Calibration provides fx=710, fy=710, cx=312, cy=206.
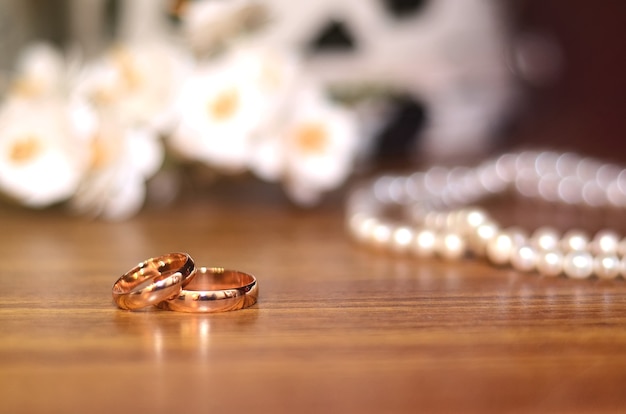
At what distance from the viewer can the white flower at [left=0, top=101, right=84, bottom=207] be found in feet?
2.23

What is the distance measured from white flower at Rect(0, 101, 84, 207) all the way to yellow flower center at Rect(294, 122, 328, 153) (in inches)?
8.8

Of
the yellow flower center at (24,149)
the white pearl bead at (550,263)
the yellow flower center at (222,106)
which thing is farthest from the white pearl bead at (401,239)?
the yellow flower center at (24,149)

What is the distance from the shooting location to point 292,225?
28.3 inches

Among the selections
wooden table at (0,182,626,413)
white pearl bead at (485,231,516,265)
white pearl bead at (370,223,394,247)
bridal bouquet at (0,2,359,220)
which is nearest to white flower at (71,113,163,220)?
bridal bouquet at (0,2,359,220)

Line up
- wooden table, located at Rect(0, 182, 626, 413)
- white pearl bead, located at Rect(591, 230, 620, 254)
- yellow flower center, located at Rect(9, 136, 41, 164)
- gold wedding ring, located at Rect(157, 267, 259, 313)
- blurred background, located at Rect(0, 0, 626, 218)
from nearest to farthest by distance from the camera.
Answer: wooden table, located at Rect(0, 182, 626, 413) < gold wedding ring, located at Rect(157, 267, 259, 313) < white pearl bead, located at Rect(591, 230, 620, 254) < yellow flower center, located at Rect(9, 136, 41, 164) < blurred background, located at Rect(0, 0, 626, 218)

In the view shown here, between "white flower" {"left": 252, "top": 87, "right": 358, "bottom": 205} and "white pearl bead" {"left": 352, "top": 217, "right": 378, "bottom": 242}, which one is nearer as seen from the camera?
"white pearl bead" {"left": 352, "top": 217, "right": 378, "bottom": 242}

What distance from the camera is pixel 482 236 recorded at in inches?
21.9

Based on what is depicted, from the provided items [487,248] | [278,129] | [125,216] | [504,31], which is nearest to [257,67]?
[278,129]

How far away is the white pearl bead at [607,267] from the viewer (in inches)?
19.5

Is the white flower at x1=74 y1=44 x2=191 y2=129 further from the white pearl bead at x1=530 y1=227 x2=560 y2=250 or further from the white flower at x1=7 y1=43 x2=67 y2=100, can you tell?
the white pearl bead at x1=530 y1=227 x2=560 y2=250

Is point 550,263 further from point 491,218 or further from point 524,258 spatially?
point 491,218

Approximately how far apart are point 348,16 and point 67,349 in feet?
3.26

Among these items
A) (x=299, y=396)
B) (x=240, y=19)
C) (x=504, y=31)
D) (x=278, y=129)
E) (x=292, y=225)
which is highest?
(x=504, y=31)

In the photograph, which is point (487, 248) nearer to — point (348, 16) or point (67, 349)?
point (67, 349)
